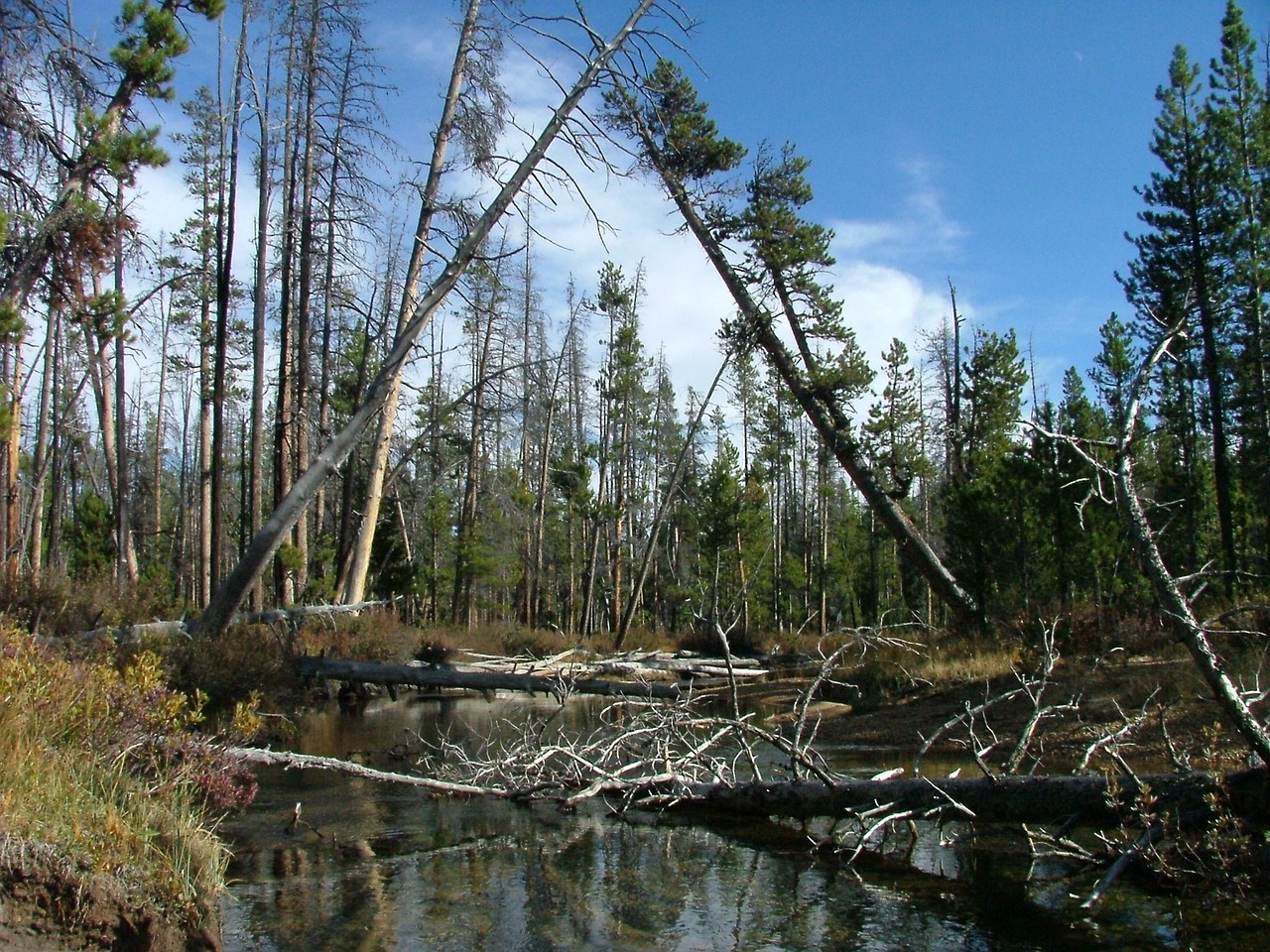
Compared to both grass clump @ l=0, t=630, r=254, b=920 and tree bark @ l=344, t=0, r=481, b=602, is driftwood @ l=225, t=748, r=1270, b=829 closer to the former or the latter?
grass clump @ l=0, t=630, r=254, b=920

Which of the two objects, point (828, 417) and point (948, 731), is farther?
point (828, 417)

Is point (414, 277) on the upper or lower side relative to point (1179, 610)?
upper

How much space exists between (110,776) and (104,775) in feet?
0.35

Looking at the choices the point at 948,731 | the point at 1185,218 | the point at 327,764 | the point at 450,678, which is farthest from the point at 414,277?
the point at 1185,218

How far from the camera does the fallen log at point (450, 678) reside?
1252cm

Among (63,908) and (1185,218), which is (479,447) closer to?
(1185,218)

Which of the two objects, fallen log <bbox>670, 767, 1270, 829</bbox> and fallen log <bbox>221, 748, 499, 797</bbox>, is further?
fallen log <bbox>221, 748, 499, 797</bbox>

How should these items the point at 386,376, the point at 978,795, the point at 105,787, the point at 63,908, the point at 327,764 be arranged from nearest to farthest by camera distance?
the point at 63,908, the point at 105,787, the point at 978,795, the point at 327,764, the point at 386,376

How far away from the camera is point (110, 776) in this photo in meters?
5.44

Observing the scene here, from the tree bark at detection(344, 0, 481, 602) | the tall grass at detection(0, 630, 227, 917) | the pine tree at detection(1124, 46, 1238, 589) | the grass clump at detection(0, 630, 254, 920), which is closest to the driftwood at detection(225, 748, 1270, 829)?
the grass clump at detection(0, 630, 254, 920)

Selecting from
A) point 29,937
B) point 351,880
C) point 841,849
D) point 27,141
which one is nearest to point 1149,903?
point 841,849

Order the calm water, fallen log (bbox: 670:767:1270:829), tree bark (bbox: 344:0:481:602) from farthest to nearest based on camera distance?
tree bark (bbox: 344:0:481:602), fallen log (bbox: 670:767:1270:829), the calm water

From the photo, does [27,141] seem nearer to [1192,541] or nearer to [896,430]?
[896,430]

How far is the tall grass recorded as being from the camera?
464cm
